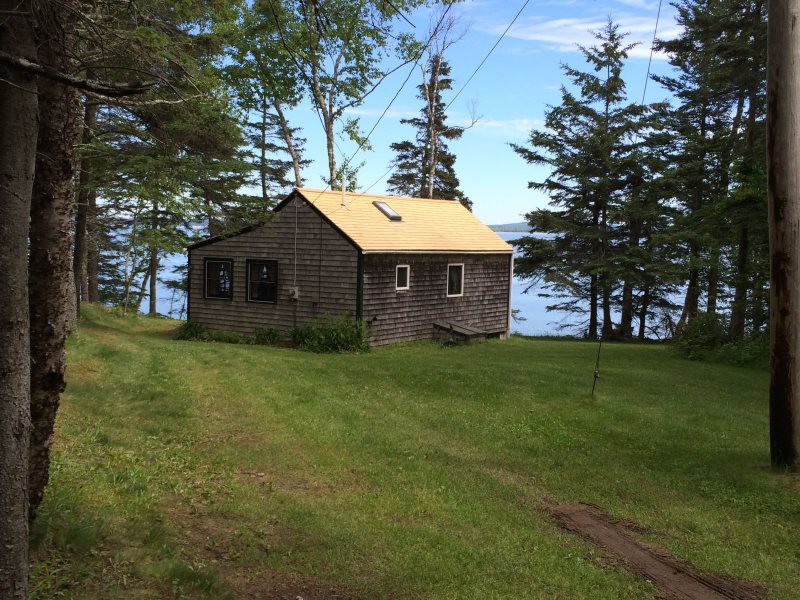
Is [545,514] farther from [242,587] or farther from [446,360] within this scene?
[446,360]

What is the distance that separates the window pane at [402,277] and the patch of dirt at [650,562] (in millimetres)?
14243

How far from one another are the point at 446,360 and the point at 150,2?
1190 centimetres

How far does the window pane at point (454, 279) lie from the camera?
23.0 meters

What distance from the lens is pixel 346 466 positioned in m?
8.01

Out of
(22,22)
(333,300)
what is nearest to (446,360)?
(333,300)

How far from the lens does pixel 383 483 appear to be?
7.44 m

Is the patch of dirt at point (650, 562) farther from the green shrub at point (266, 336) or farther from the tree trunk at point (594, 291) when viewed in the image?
the tree trunk at point (594, 291)

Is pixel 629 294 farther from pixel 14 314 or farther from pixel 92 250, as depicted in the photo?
pixel 14 314

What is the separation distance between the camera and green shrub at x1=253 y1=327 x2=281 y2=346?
2080cm

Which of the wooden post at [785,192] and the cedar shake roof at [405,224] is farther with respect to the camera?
the cedar shake roof at [405,224]

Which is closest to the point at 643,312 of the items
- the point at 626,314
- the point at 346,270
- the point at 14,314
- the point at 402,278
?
the point at 626,314

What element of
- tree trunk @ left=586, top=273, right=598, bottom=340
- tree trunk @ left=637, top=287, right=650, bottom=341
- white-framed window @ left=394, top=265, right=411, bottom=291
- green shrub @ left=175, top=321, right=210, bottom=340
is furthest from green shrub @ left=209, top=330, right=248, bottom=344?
tree trunk @ left=637, top=287, right=650, bottom=341

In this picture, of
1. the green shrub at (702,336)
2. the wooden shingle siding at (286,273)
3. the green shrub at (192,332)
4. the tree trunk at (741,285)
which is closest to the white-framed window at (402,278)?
the wooden shingle siding at (286,273)

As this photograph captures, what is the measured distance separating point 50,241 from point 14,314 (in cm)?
122
